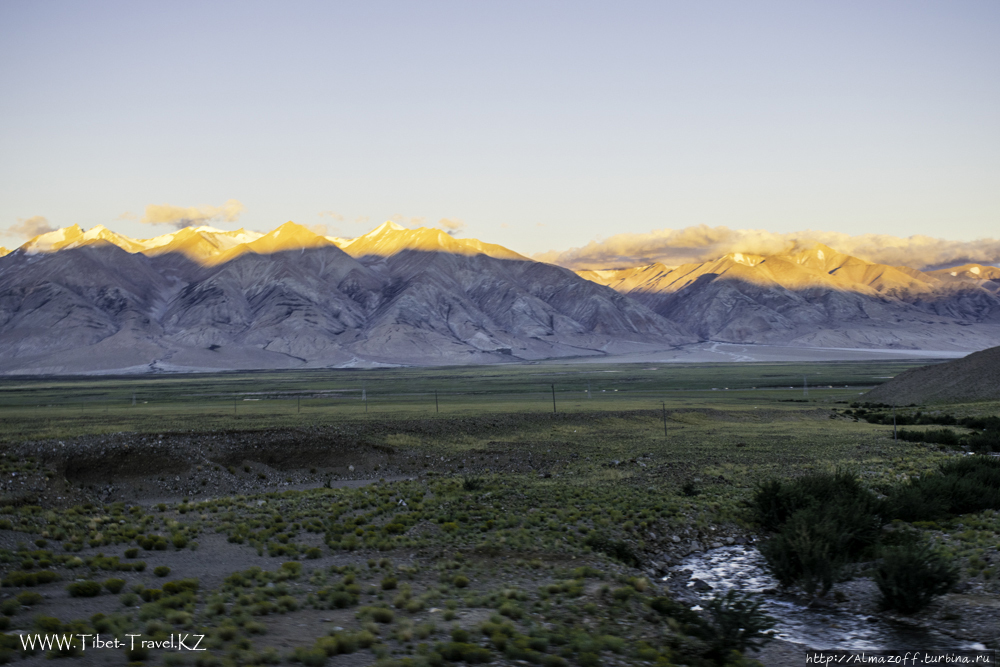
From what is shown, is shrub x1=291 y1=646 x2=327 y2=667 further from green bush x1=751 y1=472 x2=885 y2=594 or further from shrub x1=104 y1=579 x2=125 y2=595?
green bush x1=751 y1=472 x2=885 y2=594

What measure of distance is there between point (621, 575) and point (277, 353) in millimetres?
179231

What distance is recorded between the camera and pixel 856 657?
32.2 ft

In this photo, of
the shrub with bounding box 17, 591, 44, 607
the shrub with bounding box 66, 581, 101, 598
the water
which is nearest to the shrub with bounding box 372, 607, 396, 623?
the shrub with bounding box 66, 581, 101, 598

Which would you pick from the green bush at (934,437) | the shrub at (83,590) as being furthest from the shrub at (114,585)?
the green bush at (934,437)

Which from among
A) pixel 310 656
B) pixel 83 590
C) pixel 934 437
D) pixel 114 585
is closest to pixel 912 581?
pixel 310 656

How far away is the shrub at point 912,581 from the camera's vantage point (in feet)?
37.1

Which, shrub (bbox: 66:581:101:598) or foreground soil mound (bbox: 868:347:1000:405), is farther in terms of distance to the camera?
foreground soil mound (bbox: 868:347:1000:405)

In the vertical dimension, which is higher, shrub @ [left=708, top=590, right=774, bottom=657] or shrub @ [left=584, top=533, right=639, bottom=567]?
shrub @ [left=708, top=590, right=774, bottom=657]

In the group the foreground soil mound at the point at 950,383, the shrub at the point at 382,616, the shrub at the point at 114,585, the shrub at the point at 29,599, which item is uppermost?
the shrub at the point at 29,599

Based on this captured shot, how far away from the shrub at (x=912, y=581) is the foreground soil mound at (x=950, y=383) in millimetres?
57539

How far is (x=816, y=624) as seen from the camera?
11375 mm

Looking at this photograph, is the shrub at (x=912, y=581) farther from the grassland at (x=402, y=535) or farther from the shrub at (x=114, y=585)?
the shrub at (x=114, y=585)

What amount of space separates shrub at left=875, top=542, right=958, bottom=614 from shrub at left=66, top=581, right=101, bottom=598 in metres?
12.7

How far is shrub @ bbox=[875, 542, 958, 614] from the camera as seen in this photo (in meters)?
11.3
